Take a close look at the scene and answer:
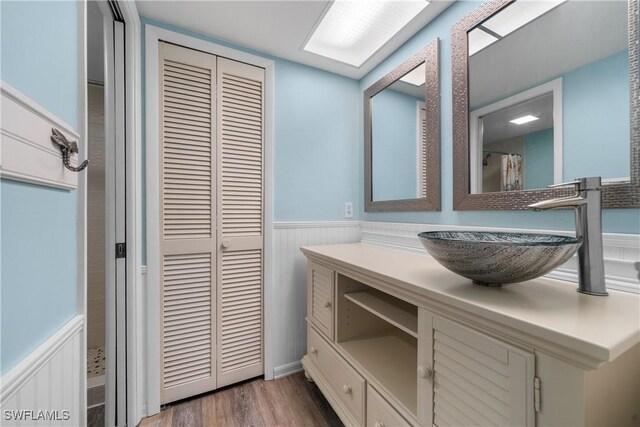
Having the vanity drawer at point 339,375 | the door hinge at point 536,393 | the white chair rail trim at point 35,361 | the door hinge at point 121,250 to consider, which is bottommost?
the vanity drawer at point 339,375

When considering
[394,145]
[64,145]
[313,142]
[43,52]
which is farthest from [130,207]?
[394,145]

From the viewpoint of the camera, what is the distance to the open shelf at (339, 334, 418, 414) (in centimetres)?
99

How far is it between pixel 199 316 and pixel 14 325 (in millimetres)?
1131

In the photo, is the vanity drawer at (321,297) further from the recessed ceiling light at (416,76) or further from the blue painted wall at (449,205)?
the recessed ceiling light at (416,76)

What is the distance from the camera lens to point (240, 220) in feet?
5.49

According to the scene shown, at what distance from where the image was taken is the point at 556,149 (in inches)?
37.2

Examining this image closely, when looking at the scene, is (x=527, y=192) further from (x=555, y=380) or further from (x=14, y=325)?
(x=14, y=325)

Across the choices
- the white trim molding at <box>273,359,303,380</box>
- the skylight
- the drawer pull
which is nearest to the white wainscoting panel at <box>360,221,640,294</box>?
the drawer pull

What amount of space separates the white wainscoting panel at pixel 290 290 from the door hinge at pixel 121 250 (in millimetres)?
813

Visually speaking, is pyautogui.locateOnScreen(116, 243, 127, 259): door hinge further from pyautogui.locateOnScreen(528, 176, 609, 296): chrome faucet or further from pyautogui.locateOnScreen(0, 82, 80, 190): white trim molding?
pyautogui.locateOnScreen(528, 176, 609, 296): chrome faucet

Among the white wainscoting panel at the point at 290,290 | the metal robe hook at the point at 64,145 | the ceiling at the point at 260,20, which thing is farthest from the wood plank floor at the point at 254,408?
the ceiling at the point at 260,20

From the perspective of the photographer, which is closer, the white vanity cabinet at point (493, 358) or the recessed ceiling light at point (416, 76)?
the white vanity cabinet at point (493, 358)

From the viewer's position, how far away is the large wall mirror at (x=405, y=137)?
1400 millimetres

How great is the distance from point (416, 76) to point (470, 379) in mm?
1483
